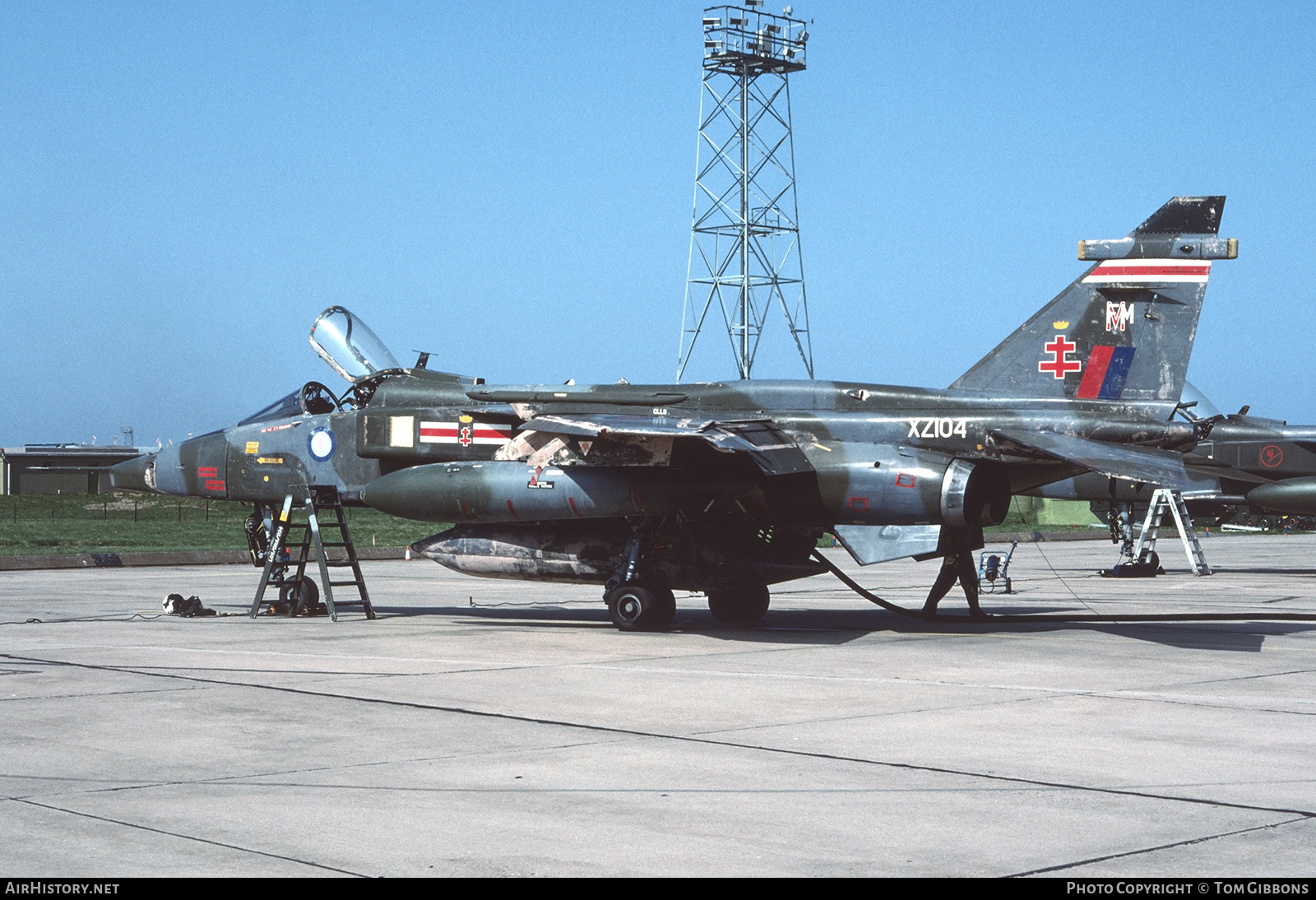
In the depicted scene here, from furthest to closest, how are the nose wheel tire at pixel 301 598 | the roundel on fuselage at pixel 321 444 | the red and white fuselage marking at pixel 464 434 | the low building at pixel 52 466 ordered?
the low building at pixel 52 466 → the nose wheel tire at pixel 301 598 → the roundel on fuselage at pixel 321 444 → the red and white fuselage marking at pixel 464 434

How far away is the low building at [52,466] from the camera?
81375 mm

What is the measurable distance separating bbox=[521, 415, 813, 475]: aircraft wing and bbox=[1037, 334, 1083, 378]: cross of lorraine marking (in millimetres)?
2980

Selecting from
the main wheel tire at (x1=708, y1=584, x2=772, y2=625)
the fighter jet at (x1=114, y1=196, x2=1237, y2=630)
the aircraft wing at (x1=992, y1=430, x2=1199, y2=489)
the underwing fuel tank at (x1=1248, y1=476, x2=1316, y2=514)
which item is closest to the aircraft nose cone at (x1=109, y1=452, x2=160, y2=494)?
the fighter jet at (x1=114, y1=196, x2=1237, y2=630)

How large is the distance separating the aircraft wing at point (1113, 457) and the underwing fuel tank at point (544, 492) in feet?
10.5

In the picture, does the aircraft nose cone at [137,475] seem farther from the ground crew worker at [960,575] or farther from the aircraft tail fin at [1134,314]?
the aircraft tail fin at [1134,314]

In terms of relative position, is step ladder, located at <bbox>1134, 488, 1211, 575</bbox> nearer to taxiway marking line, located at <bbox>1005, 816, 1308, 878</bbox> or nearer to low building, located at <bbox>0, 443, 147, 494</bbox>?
taxiway marking line, located at <bbox>1005, 816, 1308, 878</bbox>

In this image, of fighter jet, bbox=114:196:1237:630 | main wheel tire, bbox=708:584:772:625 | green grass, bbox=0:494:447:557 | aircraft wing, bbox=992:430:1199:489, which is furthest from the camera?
green grass, bbox=0:494:447:557

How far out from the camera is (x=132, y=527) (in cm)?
4397

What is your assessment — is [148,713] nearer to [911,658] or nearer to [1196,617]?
[911,658]

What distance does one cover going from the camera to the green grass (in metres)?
35.4

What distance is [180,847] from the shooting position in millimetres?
5715

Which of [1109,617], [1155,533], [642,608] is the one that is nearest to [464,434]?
[642,608]

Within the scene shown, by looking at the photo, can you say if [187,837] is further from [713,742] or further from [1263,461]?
[1263,461]

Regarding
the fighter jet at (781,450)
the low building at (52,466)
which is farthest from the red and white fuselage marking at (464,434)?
the low building at (52,466)
